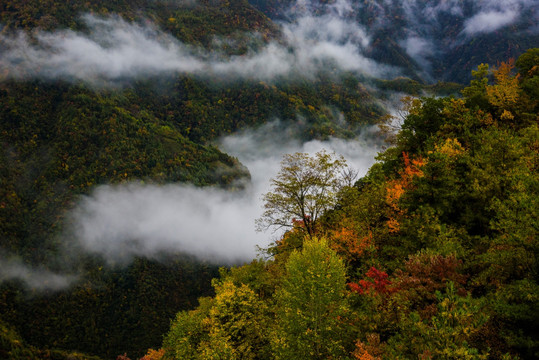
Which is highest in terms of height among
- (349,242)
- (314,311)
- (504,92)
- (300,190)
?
(504,92)

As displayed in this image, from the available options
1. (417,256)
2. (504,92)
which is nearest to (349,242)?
(417,256)

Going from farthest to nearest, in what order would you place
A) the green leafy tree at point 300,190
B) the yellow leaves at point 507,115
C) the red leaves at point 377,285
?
the yellow leaves at point 507,115, the green leafy tree at point 300,190, the red leaves at point 377,285

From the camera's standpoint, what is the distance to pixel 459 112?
3212 centimetres

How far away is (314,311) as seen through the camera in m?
18.8

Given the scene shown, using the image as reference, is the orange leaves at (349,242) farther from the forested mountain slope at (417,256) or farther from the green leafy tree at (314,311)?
the green leafy tree at (314,311)

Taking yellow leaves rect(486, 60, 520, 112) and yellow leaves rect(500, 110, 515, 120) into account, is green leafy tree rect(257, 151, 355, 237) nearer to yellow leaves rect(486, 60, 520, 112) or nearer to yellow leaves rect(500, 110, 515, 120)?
yellow leaves rect(500, 110, 515, 120)

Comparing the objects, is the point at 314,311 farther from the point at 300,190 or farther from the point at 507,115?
the point at 507,115

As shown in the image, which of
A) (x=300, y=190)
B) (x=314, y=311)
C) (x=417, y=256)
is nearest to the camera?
(x=417, y=256)

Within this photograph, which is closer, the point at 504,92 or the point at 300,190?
the point at 300,190

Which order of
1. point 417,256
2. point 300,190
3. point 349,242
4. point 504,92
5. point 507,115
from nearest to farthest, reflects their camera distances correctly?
point 417,256 → point 349,242 → point 300,190 → point 507,115 → point 504,92

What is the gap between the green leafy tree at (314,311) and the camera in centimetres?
1806

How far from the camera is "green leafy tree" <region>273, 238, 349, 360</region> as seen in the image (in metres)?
18.1

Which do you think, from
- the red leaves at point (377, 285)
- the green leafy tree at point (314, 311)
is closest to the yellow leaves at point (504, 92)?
the red leaves at point (377, 285)

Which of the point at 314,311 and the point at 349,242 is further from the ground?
the point at 349,242
